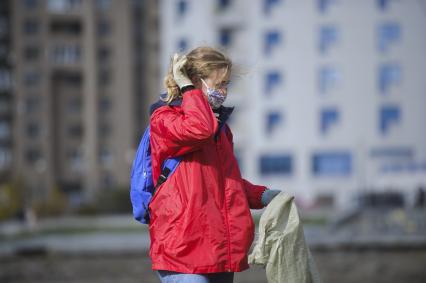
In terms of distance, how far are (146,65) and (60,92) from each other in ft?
26.6

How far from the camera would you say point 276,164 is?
183 ft

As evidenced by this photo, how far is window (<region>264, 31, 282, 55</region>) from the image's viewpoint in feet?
186

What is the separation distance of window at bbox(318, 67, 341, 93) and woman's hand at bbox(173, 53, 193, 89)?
52.6 m

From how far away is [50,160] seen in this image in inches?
3031

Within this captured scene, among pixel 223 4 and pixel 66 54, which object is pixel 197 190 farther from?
pixel 66 54

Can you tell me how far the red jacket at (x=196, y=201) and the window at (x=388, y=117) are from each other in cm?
5161

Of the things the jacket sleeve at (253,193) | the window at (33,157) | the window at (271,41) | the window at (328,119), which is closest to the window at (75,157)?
the window at (33,157)

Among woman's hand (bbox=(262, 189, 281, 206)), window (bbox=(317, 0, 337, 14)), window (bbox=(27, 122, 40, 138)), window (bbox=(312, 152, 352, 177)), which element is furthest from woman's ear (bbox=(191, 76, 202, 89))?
window (bbox=(27, 122, 40, 138))

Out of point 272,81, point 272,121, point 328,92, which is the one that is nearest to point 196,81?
point 328,92

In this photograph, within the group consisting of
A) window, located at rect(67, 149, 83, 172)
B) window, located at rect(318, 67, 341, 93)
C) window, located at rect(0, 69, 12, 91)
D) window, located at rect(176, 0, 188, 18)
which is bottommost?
window, located at rect(67, 149, 83, 172)

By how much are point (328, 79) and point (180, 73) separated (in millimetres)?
52825

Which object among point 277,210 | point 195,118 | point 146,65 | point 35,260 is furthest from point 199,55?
point 146,65

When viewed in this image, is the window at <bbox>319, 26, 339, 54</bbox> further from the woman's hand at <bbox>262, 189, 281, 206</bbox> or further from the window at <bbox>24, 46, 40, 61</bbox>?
the woman's hand at <bbox>262, 189, 281, 206</bbox>

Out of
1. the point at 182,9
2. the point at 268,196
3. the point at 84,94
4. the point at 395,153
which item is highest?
the point at 182,9
